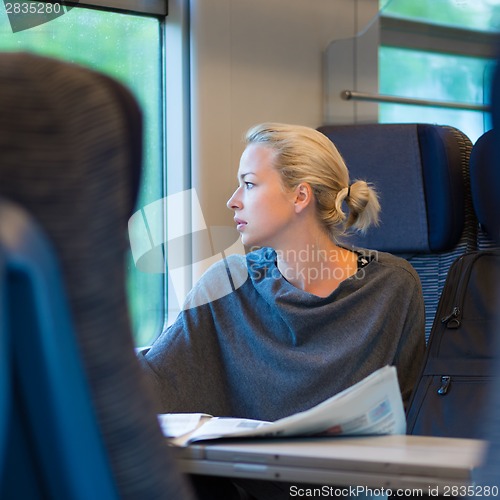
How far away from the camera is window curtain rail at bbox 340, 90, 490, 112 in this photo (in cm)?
323

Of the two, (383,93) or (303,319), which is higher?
(383,93)

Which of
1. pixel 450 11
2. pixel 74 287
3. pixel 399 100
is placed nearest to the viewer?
pixel 74 287

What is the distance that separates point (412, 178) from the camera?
266 centimetres

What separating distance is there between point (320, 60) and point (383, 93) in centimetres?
28

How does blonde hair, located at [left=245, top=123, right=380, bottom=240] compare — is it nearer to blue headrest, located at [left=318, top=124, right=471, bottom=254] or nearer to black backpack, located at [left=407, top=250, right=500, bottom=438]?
blue headrest, located at [left=318, top=124, right=471, bottom=254]

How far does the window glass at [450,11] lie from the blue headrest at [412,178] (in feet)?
2.42

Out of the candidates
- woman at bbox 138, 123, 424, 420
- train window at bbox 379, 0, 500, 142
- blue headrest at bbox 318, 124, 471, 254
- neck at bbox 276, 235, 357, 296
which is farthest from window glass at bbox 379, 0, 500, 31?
neck at bbox 276, 235, 357, 296

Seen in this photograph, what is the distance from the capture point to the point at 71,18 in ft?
8.72

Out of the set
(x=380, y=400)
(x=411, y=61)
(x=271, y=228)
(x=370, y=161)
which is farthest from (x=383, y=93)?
(x=380, y=400)

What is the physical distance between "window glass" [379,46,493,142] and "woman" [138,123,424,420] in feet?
3.20

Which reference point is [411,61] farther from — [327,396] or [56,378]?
[56,378]

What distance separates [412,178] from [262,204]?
50cm

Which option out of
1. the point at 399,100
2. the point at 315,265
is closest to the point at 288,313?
the point at 315,265

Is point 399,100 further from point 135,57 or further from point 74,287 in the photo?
point 74,287
